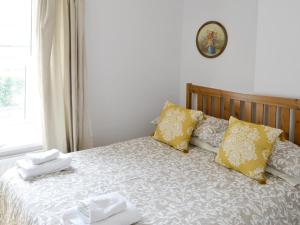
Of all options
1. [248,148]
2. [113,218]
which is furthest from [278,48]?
[113,218]

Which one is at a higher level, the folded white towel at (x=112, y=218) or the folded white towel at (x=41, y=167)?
the folded white towel at (x=41, y=167)

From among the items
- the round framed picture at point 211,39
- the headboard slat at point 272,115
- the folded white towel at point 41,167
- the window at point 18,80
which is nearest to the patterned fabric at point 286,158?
the headboard slat at point 272,115

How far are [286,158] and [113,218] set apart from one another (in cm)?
129

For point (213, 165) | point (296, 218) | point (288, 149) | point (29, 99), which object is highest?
point (29, 99)

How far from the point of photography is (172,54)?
3.63 m

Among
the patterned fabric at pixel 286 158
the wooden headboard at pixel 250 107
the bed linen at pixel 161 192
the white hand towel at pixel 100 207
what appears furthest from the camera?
the wooden headboard at pixel 250 107

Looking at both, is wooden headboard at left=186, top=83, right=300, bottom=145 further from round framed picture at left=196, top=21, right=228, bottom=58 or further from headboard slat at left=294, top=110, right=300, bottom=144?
round framed picture at left=196, top=21, right=228, bottom=58

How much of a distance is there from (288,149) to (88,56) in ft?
6.38

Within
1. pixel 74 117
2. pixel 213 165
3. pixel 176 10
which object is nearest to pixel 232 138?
pixel 213 165

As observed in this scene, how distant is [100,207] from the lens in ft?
5.26

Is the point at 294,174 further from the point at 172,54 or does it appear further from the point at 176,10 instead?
the point at 176,10

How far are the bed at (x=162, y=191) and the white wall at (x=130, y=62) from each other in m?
0.76

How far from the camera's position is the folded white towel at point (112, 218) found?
1.56m

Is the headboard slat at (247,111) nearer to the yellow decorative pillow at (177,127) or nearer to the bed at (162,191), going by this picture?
the bed at (162,191)
